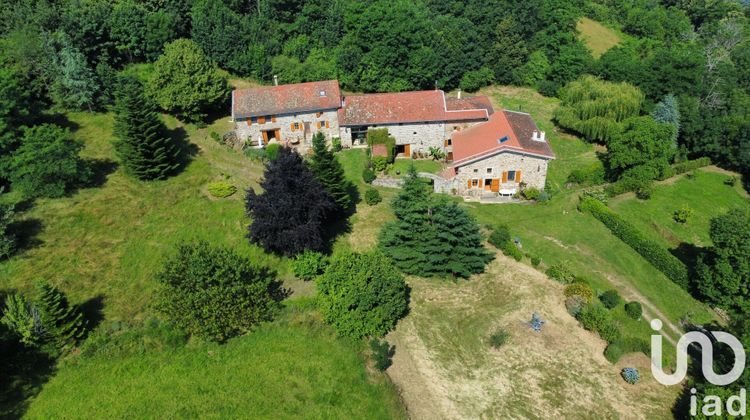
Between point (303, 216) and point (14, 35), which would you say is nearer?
point (303, 216)

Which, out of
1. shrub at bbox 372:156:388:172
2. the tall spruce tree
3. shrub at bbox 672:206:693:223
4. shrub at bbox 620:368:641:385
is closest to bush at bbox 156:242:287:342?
the tall spruce tree

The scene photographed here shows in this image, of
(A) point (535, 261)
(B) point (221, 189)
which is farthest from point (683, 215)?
(B) point (221, 189)

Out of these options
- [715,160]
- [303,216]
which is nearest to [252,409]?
[303,216]

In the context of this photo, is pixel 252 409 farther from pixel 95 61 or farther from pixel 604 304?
pixel 95 61

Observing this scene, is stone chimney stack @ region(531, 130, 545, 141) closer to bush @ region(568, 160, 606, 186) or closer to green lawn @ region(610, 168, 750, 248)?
bush @ region(568, 160, 606, 186)

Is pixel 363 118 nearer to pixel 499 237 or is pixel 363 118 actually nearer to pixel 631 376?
pixel 499 237

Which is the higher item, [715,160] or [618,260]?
[715,160]

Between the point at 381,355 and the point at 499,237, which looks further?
the point at 499,237
